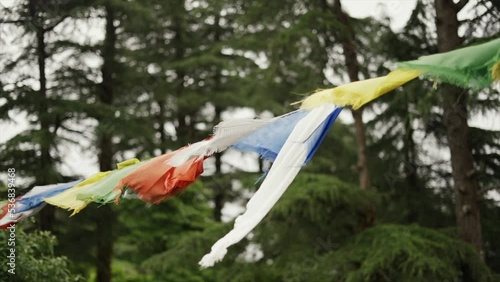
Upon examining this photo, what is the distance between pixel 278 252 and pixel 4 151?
4.10 metres

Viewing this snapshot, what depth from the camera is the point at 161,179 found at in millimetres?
4488

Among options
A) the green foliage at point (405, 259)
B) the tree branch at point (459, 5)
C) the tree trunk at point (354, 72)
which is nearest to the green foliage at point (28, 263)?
the green foliage at point (405, 259)

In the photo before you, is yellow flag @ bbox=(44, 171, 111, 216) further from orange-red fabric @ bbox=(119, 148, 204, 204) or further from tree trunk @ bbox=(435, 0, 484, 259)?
tree trunk @ bbox=(435, 0, 484, 259)

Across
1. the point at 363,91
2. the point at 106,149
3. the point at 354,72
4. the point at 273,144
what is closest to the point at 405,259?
the point at 354,72

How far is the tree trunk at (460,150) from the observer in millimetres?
8750

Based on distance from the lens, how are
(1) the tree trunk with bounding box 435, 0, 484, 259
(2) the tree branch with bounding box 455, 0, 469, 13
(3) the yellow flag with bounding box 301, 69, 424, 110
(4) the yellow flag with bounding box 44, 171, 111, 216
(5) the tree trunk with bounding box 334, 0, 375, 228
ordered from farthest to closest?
(5) the tree trunk with bounding box 334, 0, 375, 228 < (2) the tree branch with bounding box 455, 0, 469, 13 < (1) the tree trunk with bounding box 435, 0, 484, 259 < (4) the yellow flag with bounding box 44, 171, 111, 216 < (3) the yellow flag with bounding box 301, 69, 424, 110

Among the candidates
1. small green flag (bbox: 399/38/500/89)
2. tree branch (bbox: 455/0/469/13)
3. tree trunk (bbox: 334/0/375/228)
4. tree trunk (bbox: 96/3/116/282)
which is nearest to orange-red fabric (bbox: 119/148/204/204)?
small green flag (bbox: 399/38/500/89)

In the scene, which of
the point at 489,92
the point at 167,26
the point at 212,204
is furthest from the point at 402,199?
the point at 167,26

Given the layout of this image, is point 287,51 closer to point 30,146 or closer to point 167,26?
point 30,146

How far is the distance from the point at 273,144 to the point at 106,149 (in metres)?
8.40

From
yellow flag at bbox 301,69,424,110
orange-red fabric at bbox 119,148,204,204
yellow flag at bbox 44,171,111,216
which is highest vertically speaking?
yellow flag at bbox 301,69,424,110

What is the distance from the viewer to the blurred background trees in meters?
8.50

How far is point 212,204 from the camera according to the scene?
15.6 meters

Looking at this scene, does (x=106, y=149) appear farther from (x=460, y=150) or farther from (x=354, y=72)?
(x=460, y=150)
